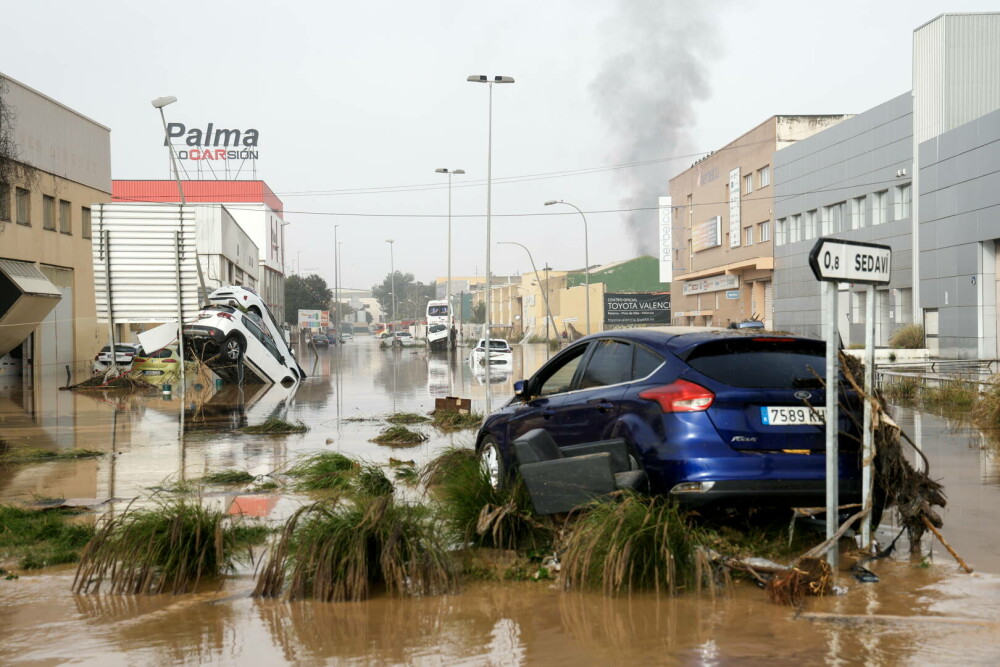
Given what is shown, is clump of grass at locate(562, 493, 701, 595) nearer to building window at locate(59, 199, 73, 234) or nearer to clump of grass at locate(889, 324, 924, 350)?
clump of grass at locate(889, 324, 924, 350)

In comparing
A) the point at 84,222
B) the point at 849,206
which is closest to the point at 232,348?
the point at 84,222

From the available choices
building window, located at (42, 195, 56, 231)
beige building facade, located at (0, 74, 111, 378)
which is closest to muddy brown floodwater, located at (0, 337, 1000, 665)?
beige building facade, located at (0, 74, 111, 378)

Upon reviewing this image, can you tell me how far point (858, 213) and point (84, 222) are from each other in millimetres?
31929

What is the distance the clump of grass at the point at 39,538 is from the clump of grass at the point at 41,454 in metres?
4.38

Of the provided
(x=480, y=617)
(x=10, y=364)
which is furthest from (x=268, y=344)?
(x=480, y=617)

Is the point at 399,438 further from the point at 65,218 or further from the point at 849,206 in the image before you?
the point at 849,206

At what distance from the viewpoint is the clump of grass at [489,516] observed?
20.7ft

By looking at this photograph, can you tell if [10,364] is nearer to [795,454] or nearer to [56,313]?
[56,313]

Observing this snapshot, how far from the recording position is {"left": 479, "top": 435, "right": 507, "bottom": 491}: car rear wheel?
7.65 metres

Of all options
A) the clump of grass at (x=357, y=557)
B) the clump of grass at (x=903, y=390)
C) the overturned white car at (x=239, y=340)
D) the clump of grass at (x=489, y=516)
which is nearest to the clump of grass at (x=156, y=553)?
the clump of grass at (x=357, y=557)

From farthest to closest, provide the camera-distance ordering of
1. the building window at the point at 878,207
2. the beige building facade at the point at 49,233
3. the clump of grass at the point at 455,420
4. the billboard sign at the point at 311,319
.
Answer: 1. the billboard sign at the point at 311,319
2. the building window at the point at 878,207
3. the beige building facade at the point at 49,233
4. the clump of grass at the point at 455,420

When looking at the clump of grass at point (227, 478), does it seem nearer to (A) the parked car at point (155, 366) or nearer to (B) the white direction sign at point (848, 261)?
(B) the white direction sign at point (848, 261)

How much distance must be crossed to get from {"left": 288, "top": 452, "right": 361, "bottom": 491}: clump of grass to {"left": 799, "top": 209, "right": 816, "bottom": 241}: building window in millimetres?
40721

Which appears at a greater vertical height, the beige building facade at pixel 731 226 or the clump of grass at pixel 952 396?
the beige building facade at pixel 731 226
